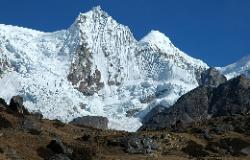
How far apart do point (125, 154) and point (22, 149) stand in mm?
14465

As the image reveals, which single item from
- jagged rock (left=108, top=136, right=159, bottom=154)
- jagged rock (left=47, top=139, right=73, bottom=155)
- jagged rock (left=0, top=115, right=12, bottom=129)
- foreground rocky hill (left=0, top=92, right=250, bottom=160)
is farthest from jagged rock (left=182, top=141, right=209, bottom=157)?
jagged rock (left=0, top=115, right=12, bottom=129)

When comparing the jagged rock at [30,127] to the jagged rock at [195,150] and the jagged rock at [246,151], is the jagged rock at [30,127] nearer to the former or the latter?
the jagged rock at [195,150]

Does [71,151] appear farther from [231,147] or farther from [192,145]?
[231,147]

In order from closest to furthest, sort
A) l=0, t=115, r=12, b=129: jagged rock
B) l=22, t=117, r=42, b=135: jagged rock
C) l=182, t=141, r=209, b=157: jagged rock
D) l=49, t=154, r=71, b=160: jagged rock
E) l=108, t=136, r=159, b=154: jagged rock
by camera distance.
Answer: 1. l=49, t=154, r=71, b=160: jagged rock
2. l=0, t=115, r=12, b=129: jagged rock
3. l=22, t=117, r=42, b=135: jagged rock
4. l=108, t=136, r=159, b=154: jagged rock
5. l=182, t=141, r=209, b=157: jagged rock

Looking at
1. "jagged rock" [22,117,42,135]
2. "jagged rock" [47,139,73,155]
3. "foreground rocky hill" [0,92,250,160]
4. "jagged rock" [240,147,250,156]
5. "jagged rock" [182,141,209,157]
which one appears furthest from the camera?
"jagged rock" [240,147,250,156]

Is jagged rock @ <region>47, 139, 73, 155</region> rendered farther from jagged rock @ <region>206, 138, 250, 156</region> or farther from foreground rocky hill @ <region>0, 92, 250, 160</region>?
jagged rock @ <region>206, 138, 250, 156</region>

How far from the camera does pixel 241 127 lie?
9800 centimetres

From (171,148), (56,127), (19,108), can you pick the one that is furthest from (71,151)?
(19,108)

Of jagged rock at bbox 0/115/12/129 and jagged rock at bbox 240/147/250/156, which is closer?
jagged rock at bbox 0/115/12/129

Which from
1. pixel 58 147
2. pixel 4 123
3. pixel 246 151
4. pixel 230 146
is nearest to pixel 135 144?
pixel 58 147

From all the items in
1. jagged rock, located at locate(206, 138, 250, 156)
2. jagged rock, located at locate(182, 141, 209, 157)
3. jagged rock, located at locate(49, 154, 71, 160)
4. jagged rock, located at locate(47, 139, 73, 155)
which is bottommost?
jagged rock, located at locate(49, 154, 71, 160)

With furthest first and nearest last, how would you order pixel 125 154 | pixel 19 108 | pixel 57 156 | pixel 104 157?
pixel 19 108
pixel 125 154
pixel 104 157
pixel 57 156

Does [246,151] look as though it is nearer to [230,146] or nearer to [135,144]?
[230,146]

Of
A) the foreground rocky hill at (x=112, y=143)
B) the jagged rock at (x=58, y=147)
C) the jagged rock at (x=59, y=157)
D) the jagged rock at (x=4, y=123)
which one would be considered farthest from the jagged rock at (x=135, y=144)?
the jagged rock at (x=59, y=157)
